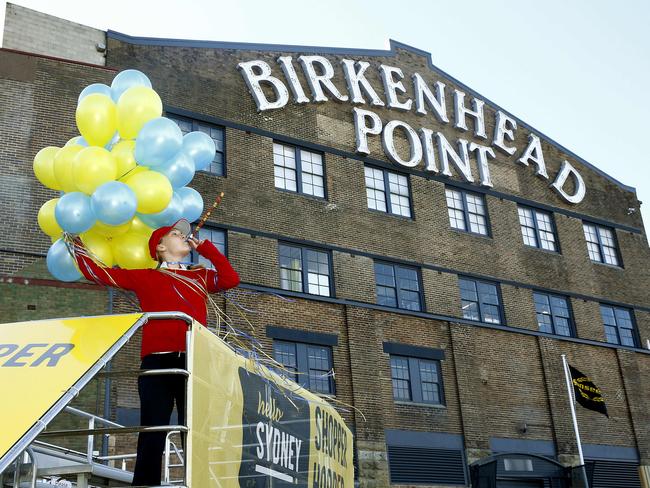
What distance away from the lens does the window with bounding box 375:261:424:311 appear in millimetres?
23391

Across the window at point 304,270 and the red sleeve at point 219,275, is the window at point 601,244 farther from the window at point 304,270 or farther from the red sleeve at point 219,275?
the red sleeve at point 219,275

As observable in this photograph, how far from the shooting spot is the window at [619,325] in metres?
28.2

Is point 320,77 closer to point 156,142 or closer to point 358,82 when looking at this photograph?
point 358,82

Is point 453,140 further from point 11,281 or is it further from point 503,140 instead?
point 11,281

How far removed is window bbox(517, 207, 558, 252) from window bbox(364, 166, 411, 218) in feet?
17.4

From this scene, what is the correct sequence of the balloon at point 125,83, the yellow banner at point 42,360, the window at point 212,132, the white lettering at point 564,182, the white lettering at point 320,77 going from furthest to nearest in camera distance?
1. the white lettering at point 564,182
2. the white lettering at point 320,77
3. the window at point 212,132
4. the balloon at point 125,83
5. the yellow banner at point 42,360

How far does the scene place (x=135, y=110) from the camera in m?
6.99

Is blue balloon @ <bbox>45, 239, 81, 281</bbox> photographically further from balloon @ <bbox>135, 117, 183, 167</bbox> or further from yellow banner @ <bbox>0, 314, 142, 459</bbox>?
yellow banner @ <bbox>0, 314, 142, 459</bbox>

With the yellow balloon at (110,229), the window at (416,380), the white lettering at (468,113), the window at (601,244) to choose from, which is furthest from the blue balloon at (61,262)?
the window at (601,244)

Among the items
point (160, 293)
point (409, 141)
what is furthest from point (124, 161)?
point (409, 141)

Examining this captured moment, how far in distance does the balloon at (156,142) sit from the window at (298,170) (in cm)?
1602

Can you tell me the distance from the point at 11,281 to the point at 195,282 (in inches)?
490

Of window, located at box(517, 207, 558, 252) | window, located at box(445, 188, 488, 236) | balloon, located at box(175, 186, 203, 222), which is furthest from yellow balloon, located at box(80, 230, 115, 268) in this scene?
window, located at box(517, 207, 558, 252)

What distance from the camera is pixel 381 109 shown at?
86.6 ft
